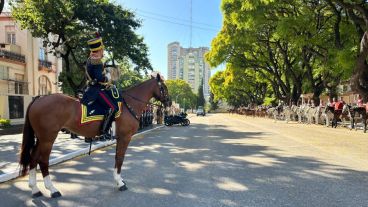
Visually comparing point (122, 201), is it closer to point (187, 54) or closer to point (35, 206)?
point (35, 206)

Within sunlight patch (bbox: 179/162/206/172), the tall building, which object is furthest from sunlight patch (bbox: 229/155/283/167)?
the tall building

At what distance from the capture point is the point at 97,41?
7.47 meters

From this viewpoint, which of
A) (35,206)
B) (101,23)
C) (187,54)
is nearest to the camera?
(35,206)

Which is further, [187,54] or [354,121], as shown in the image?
[187,54]

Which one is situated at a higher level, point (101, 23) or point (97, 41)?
point (101, 23)

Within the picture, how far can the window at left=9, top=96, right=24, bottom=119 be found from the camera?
92.0ft

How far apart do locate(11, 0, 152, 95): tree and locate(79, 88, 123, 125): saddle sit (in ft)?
51.7

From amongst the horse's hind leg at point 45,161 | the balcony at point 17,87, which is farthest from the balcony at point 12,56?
the horse's hind leg at point 45,161

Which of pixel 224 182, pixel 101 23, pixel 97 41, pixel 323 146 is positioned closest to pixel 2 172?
pixel 97 41

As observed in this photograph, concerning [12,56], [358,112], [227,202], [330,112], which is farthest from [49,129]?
[12,56]

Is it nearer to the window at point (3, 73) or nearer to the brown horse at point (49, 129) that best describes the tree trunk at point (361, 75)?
the brown horse at point (49, 129)

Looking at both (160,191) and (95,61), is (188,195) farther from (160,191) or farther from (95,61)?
(95,61)

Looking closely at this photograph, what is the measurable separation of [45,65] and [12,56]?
6.55 metres

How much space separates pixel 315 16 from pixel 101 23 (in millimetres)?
16409
